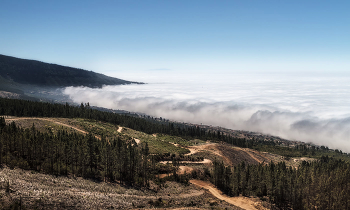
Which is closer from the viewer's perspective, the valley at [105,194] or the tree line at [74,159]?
the valley at [105,194]

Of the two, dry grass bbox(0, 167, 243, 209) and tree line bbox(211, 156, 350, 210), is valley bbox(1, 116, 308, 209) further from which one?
tree line bbox(211, 156, 350, 210)

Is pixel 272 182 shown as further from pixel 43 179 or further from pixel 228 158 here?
pixel 43 179

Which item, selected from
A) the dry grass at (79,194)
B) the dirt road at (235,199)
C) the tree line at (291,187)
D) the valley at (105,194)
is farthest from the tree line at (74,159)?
the tree line at (291,187)

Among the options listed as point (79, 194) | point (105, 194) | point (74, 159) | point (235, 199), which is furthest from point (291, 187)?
point (74, 159)

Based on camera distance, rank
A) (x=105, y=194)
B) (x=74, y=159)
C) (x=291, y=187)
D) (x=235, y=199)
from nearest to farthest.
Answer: (x=105, y=194) → (x=291, y=187) → (x=235, y=199) → (x=74, y=159)

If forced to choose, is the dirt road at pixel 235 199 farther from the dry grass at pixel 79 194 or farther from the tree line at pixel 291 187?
the dry grass at pixel 79 194

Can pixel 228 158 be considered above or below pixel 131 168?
below

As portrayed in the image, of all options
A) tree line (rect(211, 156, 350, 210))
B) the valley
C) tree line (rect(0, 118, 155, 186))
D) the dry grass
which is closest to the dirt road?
the valley

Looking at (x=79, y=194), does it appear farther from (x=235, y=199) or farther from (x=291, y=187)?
(x=291, y=187)

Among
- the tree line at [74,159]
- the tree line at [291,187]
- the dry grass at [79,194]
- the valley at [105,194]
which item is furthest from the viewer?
the tree line at [74,159]

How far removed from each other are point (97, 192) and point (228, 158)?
74.4 m

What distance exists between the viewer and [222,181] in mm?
62406

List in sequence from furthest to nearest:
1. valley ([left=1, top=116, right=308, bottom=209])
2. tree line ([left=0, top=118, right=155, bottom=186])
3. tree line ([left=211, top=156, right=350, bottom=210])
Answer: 1. tree line ([left=0, top=118, right=155, bottom=186])
2. tree line ([left=211, top=156, right=350, bottom=210])
3. valley ([left=1, top=116, right=308, bottom=209])

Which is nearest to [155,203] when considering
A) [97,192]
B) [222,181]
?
[97,192]
